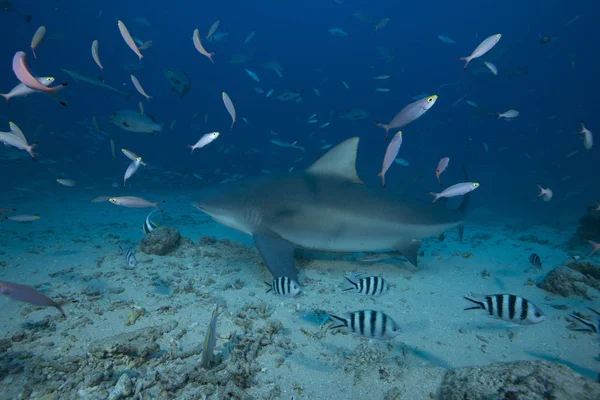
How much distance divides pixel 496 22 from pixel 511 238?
99.7 metres

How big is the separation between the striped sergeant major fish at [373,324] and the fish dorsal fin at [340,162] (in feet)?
12.2

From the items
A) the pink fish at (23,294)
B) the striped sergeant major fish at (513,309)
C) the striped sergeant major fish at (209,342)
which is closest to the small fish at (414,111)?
the striped sergeant major fish at (513,309)

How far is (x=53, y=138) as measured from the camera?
33562 mm

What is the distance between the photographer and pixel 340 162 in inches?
233

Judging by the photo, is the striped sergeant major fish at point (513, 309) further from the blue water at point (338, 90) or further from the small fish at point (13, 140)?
the blue water at point (338, 90)

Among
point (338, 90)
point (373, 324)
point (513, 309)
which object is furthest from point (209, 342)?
point (338, 90)

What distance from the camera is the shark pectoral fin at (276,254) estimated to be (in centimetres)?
432

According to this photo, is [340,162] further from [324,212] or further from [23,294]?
[23,294]

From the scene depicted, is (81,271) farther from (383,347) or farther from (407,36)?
(407,36)

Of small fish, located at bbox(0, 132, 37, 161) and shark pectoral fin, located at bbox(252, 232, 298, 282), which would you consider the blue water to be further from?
shark pectoral fin, located at bbox(252, 232, 298, 282)

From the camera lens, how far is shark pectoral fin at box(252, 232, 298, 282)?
432cm

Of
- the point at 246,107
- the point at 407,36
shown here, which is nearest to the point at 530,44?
the point at 407,36

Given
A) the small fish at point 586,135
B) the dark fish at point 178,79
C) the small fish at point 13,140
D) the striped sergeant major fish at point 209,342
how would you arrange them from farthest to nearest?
1. the small fish at point 586,135
2. the dark fish at point 178,79
3. the small fish at point 13,140
4. the striped sergeant major fish at point 209,342

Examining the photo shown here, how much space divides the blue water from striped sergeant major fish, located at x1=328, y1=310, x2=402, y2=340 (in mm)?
22361
